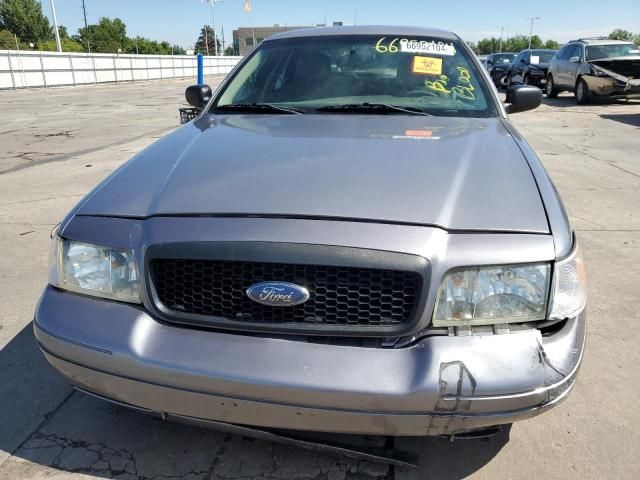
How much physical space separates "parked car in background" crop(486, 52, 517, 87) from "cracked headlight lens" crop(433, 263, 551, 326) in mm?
21484

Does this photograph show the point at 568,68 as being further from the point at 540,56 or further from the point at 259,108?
the point at 259,108

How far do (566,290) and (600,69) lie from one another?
1488 centimetres

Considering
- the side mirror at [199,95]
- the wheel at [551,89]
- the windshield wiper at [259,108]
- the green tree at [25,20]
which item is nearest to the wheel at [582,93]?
the wheel at [551,89]

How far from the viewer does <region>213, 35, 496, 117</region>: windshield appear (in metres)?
3.04

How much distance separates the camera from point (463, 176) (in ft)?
6.51

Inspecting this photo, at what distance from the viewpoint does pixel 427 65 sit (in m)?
3.21

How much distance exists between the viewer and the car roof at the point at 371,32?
350cm

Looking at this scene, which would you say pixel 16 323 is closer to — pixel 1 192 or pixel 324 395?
pixel 324 395

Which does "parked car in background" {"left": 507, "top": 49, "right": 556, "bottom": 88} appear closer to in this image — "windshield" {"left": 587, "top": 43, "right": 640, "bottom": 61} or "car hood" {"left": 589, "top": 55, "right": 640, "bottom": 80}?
"windshield" {"left": 587, "top": 43, "right": 640, "bottom": 61}

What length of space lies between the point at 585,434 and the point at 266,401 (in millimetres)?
1387

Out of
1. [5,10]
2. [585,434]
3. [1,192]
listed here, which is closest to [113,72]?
[1,192]

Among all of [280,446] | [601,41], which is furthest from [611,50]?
[280,446]

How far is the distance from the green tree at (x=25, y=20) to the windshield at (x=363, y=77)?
267 ft

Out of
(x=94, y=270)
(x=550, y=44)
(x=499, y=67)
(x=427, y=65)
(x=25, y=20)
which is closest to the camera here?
(x=94, y=270)
